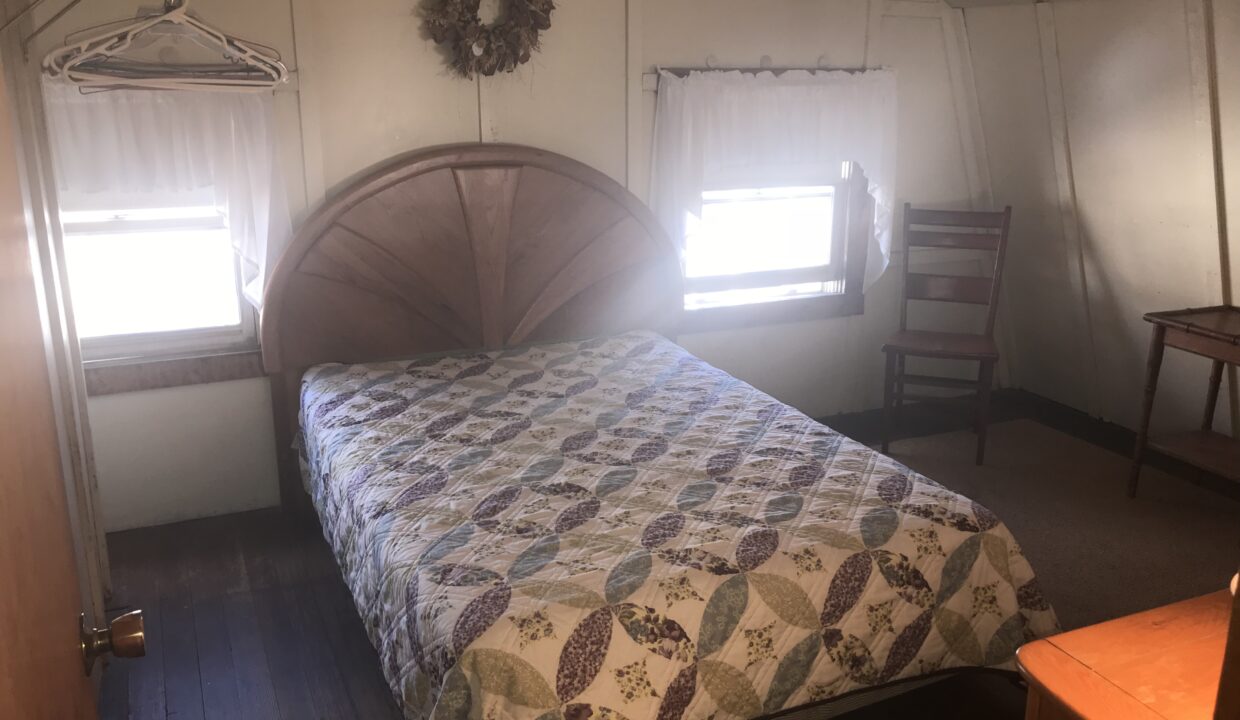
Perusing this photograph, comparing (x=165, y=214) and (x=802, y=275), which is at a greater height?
(x=165, y=214)

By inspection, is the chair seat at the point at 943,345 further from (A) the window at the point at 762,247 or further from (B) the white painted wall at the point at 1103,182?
(B) the white painted wall at the point at 1103,182

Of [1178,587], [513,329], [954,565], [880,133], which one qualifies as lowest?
[1178,587]

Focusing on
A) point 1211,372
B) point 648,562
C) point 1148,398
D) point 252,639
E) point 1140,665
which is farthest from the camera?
point 1211,372

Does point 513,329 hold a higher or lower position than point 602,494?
higher

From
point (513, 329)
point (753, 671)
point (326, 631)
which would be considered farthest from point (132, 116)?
point (753, 671)

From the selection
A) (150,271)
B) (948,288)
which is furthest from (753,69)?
(150,271)

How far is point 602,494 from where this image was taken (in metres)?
2.51

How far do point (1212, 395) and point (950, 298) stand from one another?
1093 millimetres

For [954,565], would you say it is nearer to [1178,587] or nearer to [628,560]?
[628,560]

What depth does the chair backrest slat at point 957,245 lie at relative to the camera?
167 inches

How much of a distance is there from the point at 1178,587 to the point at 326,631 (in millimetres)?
2750

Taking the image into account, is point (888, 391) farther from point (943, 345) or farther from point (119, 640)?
point (119, 640)

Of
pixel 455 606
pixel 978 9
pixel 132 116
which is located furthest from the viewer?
pixel 978 9

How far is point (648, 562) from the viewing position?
2133 mm
